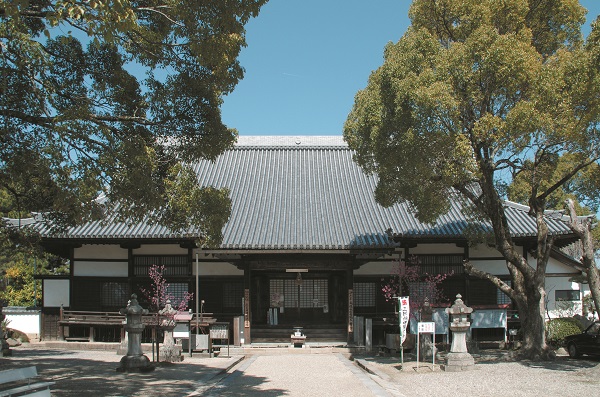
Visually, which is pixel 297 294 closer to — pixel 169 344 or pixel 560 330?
pixel 169 344

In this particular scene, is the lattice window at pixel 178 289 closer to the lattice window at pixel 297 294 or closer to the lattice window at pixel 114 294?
the lattice window at pixel 114 294

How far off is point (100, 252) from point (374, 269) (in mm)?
10292

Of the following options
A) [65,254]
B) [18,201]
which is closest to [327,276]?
[65,254]

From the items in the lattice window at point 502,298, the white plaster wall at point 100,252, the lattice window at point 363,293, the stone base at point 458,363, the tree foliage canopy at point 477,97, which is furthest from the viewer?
the lattice window at point 363,293

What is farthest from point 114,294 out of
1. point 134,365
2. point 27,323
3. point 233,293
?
point 134,365

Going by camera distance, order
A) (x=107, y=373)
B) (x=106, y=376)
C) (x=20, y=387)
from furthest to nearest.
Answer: (x=107, y=373)
(x=106, y=376)
(x=20, y=387)

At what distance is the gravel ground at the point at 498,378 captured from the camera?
1105cm

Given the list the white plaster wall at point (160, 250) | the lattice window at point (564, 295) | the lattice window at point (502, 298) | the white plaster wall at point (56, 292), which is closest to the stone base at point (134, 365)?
the white plaster wall at point (160, 250)

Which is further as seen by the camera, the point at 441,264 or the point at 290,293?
the point at 290,293

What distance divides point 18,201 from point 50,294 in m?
11.6

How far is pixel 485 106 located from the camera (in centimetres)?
1430

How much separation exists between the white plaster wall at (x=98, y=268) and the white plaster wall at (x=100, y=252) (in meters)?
0.23

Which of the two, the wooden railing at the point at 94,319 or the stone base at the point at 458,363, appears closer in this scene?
the stone base at the point at 458,363

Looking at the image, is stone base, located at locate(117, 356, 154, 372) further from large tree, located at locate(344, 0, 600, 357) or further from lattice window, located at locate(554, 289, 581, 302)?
lattice window, located at locate(554, 289, 581, 302)
